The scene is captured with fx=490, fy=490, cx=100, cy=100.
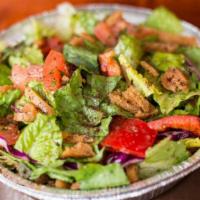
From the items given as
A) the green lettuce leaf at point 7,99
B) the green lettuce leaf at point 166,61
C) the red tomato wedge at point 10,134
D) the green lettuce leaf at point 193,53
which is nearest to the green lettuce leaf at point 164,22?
the green lettuce leaf at point 193,53

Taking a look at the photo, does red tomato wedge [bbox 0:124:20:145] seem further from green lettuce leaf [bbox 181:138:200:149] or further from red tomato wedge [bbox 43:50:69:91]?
green lettuce leaf [bbox 181:138:200:149]

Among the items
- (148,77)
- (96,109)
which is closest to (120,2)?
(148,77)

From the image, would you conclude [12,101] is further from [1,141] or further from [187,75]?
[187,75]

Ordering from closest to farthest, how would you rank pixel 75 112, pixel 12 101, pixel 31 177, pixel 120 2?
pixel 31 177 < pixel 75 112 < pixel 12 101 < pixel 120 2

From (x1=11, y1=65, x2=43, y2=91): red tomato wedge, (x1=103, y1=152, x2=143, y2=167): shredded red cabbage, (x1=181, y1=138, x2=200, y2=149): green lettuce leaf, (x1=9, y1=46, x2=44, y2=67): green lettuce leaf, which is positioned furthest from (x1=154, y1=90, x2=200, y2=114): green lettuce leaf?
(x1=9, y1=46, x2=44, y2=67): green lettuce leaf

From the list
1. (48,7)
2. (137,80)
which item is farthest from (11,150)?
(48,7)

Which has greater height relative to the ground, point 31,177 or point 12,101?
point 12,101

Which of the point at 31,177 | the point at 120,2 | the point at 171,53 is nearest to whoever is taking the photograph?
the point at 31,177
